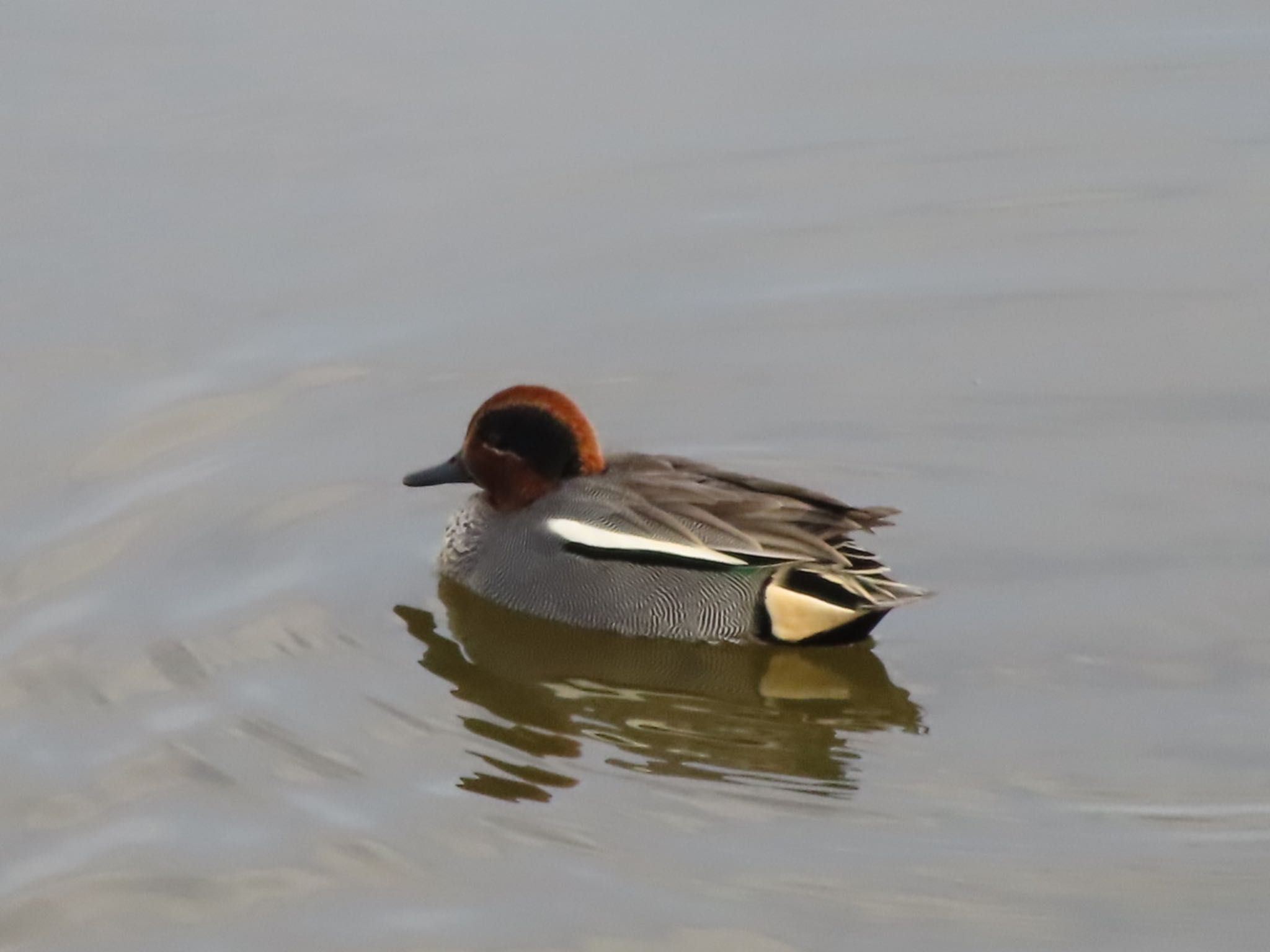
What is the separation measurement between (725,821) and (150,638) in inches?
97.7

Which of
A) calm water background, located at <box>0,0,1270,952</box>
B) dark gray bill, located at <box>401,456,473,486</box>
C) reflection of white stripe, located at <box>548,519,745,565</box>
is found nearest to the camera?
calm water background, located at <box>0,0,1270,952</box>

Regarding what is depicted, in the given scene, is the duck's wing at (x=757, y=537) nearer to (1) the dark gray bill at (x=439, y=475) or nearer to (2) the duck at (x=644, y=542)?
(2) the duck at (x=644, y=542)

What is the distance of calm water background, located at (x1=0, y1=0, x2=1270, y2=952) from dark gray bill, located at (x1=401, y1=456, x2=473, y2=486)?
293mm

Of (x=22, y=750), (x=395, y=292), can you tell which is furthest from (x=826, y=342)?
(x=22, y=750)

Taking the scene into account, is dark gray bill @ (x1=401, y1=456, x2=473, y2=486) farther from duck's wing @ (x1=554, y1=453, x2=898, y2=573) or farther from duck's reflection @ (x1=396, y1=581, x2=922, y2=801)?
duck's wing @ (x1=554, y1=453, x2=898, y2=573)

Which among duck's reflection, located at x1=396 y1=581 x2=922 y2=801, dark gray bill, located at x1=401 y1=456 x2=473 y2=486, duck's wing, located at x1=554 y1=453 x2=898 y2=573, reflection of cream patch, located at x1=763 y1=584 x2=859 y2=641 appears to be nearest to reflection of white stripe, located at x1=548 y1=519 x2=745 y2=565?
duck's wing, located at x1=554 y1=453 x2=898 y2=573

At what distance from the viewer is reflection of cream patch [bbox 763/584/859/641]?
7.79m

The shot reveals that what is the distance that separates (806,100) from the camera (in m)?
12.2

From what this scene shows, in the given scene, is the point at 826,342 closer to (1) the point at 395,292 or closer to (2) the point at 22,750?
(1) the point at 395,292

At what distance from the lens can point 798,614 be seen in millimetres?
7887

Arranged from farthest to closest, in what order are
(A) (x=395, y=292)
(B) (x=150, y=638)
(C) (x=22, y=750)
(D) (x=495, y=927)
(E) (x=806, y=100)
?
(E) (x=806, y=100)
(A) (x=395, y=292)
(B) (x=150, y=638)
(C) (x=22, y=750)
(D) (x=495, y=927)

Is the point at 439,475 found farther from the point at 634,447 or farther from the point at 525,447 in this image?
the point at 634,447

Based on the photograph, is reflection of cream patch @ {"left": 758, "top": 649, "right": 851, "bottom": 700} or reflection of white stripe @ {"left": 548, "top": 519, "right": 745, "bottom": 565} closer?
reflection of cream patch @ {"left": 758, "top": 649, "right": 851, "bottom": 700}

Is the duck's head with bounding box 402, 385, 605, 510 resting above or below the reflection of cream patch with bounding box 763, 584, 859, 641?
above
